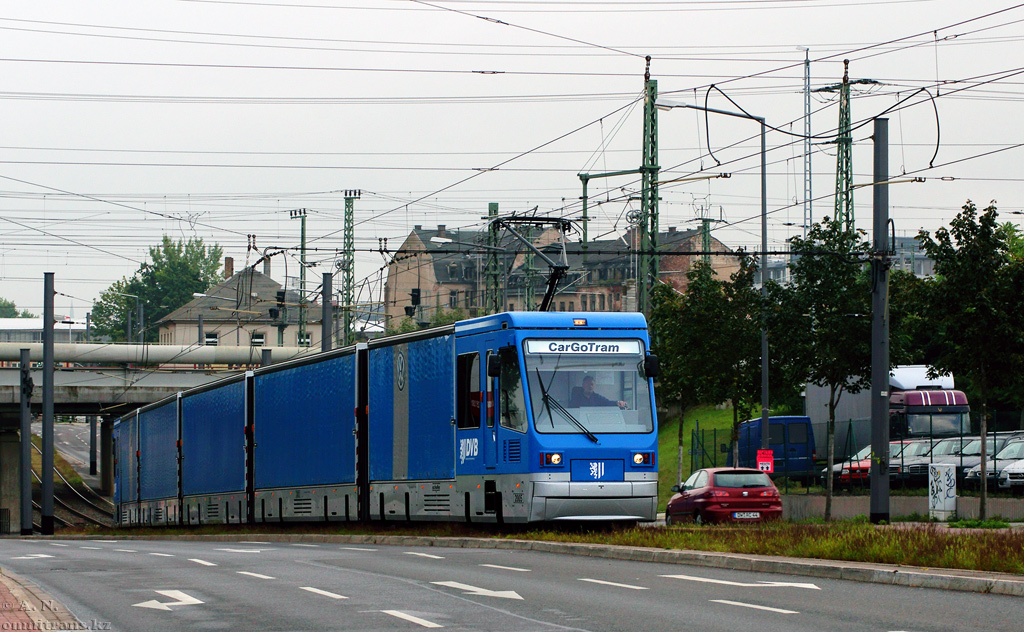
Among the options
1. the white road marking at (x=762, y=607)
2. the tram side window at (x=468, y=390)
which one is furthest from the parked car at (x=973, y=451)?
the white road marking at (x=762, y=607)

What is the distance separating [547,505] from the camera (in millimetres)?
20266

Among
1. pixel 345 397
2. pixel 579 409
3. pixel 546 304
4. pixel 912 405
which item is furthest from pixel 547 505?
pixel 912 405

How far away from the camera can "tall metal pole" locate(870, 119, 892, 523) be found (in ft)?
81.4

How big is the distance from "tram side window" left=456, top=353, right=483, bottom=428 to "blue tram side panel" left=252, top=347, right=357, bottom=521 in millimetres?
4314

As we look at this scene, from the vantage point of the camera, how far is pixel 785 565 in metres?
14.6

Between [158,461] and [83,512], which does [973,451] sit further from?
[83,512]

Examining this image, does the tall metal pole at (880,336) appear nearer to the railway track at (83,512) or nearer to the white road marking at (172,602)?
the white road marking at (172,602)

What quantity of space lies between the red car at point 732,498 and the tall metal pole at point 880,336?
363 centimetres

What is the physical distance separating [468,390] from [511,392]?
1358 mm

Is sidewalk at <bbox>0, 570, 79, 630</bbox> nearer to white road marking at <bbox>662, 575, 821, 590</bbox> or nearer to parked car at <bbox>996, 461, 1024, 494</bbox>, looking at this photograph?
white road marking at <bbox>662, 575, 821, 590</bbox>

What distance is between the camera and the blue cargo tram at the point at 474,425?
813 inches

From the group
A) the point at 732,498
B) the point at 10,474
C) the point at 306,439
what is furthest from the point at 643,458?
the point at 10,474

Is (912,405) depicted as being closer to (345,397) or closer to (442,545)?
(345,397)

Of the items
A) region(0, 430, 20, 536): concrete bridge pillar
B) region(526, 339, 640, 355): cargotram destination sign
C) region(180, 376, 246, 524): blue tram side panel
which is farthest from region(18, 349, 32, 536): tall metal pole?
region(526, 339, 640, 355): cargotram destination sign
